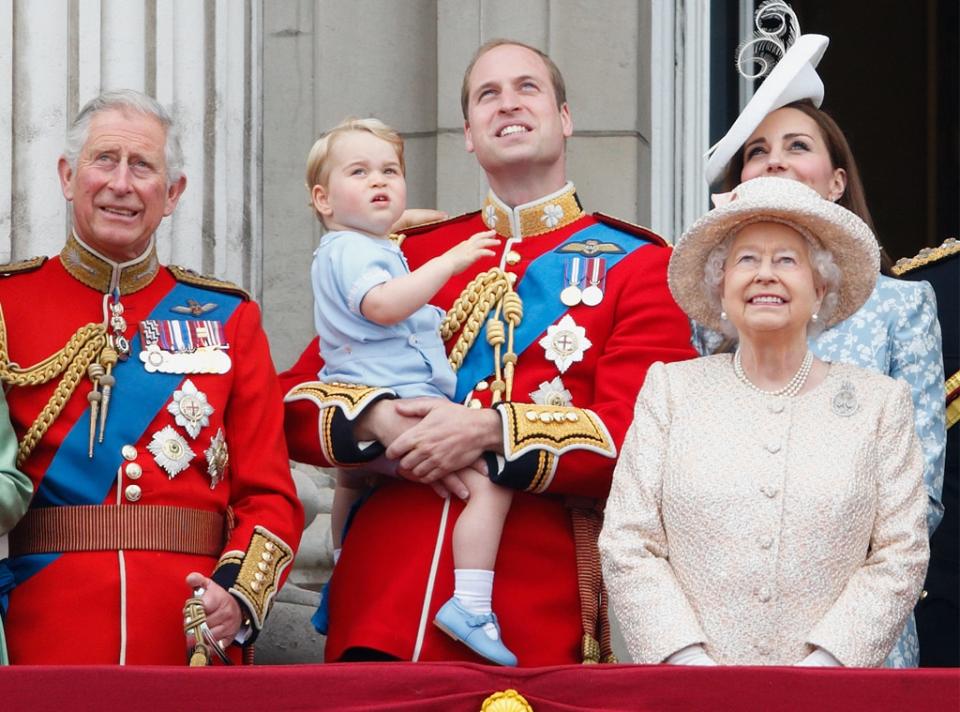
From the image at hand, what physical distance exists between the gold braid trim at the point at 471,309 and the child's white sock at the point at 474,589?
1.59ft

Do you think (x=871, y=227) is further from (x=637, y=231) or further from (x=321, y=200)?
(x=321, y=200)

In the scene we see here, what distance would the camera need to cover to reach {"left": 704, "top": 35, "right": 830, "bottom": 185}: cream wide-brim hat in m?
5.00

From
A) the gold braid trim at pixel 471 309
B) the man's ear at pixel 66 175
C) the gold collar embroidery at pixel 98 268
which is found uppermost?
the man's ear at pixel 66 175

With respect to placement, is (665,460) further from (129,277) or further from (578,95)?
(578,95)

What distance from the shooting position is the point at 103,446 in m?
4.56

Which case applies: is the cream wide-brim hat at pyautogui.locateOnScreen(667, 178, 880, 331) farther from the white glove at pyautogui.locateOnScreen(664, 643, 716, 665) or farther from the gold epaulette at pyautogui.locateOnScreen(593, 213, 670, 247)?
the white glove at pyautogui.locateOnScreen(664, 643, 716, 665)

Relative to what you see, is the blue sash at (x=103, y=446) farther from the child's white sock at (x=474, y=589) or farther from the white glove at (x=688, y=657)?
the white glove at (x=688, y=657)

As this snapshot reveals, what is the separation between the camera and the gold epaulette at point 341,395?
4625 mm

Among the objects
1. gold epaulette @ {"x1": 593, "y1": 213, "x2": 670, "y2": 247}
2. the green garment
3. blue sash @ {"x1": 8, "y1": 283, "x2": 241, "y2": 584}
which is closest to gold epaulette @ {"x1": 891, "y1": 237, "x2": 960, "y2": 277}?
gold epaulette @ {"x1": 593, "y1": 213, "x2": 670, "y2": 247}

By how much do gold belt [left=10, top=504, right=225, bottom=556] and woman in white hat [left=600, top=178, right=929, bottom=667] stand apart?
890mm

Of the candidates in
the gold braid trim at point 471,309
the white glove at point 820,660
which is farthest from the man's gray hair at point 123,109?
the white glove at point 820,660

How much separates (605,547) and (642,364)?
22.7 inches

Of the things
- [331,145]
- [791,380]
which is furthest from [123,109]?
[791,380]

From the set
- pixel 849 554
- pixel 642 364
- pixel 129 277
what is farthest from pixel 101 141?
pixel 849 554
